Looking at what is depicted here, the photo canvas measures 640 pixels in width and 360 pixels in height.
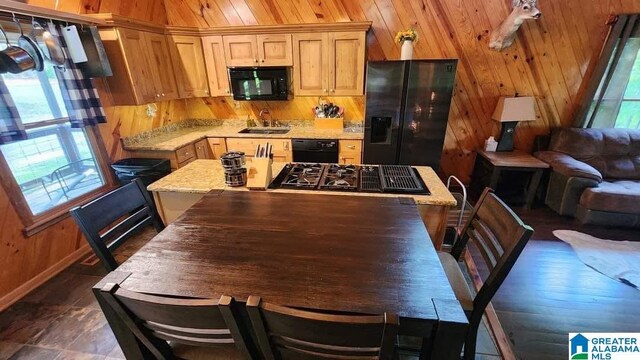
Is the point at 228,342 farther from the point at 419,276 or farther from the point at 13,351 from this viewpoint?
the point at 13,351

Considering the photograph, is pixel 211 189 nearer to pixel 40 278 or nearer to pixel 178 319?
pixel 178 319

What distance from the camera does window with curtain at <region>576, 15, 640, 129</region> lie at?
292 cm

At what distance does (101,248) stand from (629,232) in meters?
4.31

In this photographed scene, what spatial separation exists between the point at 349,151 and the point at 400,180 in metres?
1.60

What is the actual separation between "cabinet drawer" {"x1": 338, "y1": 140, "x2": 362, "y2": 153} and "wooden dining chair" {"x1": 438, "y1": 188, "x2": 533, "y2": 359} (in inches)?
75.0

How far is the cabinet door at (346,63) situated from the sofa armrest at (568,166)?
2.28 metres

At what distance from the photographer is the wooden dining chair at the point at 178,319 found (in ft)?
2.47

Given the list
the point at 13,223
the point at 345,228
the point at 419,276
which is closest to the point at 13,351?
the point at 13,223

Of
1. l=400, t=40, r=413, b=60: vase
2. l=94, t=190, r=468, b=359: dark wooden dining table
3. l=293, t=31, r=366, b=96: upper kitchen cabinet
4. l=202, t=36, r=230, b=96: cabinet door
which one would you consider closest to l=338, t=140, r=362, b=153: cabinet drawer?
l=293, t=31, r=366, b=96: upper kitchen cabinet

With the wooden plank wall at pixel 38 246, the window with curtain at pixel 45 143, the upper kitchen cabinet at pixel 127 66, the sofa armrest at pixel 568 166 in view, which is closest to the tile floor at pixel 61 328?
the wooden plank wall at pixel 38 246

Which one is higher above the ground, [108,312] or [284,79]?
[284,79]

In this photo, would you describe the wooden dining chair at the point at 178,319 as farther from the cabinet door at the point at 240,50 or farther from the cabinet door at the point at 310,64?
the cabinet door at the point at 240,50

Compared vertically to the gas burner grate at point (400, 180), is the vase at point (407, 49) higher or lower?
higher

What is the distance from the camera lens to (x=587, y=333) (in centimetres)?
160
